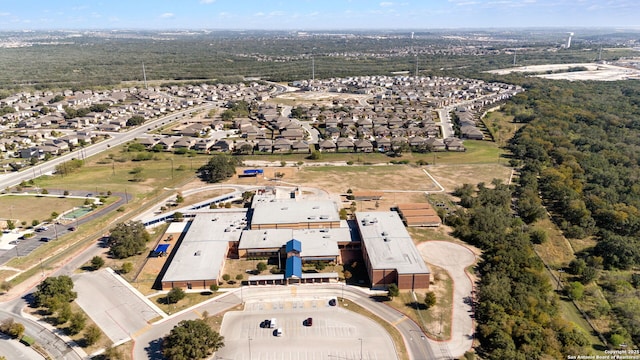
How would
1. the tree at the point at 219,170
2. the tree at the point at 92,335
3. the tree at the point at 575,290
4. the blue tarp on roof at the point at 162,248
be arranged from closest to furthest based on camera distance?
the tree at the point at 92,335, the tree at the point at 575,290, the blue tarp on roof at the point at 162,248, the tree at the point at 219,170

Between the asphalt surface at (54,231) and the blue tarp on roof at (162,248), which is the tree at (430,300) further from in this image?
the asphalt surface at (54,231)

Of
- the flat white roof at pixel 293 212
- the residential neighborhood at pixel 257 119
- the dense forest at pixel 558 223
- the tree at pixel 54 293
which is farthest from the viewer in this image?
the residential neighborhood at pixel 257 119

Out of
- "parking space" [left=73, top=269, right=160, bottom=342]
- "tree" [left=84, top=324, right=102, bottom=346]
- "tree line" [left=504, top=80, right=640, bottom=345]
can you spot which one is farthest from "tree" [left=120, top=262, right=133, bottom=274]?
"tree line" [left=504, top=80, right=640, bottom=345]

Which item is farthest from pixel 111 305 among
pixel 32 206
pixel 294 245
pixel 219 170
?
pixel 219 170

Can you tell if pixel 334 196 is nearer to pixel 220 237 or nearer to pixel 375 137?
pixel 220 237

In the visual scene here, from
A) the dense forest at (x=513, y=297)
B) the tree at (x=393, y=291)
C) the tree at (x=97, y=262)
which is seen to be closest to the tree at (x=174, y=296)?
the tree at (x=97, y=262)

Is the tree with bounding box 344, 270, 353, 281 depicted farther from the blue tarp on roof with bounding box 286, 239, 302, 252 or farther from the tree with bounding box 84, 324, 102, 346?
the tree with bounding box 84, 324, 102, 346

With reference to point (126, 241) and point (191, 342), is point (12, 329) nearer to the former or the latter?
point (126, 241)
